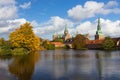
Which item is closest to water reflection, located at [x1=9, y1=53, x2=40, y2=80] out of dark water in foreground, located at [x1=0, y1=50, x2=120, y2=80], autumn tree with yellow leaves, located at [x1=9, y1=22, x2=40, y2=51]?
dark water in foreground, located at [x1=0, y1=50, x2=120, y2=80]

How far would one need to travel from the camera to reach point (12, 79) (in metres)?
24.8

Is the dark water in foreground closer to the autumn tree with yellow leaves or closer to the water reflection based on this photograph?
the water reflection

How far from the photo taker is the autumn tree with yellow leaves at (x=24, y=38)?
70500 mm

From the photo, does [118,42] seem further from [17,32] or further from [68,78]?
[68,78]

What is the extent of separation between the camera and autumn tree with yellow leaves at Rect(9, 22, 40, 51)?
7050 centimetres

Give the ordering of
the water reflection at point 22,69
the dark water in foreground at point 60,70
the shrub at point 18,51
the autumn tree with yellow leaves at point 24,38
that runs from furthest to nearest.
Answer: the autumn tree with yellow leaves at point 24,38 → the shrub at point 18,51 → the water reflection at point 22,69 → the dark water in foreground at point 60,70

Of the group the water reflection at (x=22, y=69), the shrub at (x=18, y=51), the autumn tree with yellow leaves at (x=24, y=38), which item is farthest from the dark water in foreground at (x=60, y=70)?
the autumn tree with yellow leaves at (x=24, y=38)

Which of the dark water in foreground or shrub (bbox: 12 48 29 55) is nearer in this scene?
the dark water in foreground

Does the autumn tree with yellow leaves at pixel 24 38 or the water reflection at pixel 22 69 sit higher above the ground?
the autumn tree with yellow leaves at pixel 24 38

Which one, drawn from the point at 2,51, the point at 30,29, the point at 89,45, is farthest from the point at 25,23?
the point at 89,45

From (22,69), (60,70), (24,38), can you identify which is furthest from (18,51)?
(60,70)

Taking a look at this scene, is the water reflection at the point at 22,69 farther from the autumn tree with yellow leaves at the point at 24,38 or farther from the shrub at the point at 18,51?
the autumn tree with yellow leaves at the point at 24,38

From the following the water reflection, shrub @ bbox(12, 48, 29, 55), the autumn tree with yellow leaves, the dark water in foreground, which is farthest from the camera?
the autumn tree with yellow leaves

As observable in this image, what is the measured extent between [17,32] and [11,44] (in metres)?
4.42
